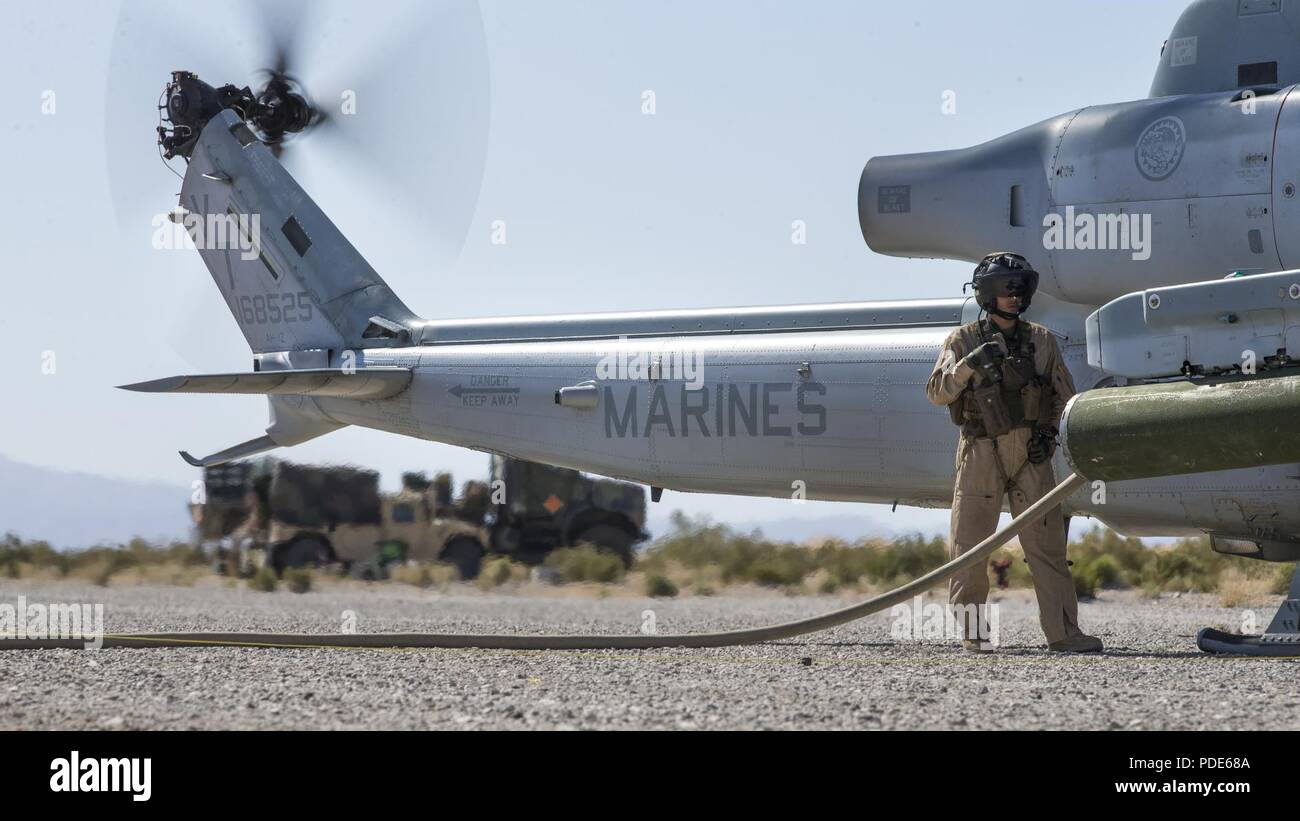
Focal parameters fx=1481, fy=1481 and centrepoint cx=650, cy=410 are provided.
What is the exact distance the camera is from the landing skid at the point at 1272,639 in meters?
6.74

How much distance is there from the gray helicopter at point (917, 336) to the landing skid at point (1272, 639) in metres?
0.05

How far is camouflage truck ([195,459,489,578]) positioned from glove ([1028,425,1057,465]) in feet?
30.3

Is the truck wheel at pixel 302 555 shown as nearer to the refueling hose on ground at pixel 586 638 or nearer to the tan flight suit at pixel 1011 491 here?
the refueling hose on ground at pixel 586 638

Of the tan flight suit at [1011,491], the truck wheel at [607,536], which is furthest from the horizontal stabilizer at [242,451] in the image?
the tan flight suit at [1011,491]

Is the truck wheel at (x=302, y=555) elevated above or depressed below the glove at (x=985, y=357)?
below

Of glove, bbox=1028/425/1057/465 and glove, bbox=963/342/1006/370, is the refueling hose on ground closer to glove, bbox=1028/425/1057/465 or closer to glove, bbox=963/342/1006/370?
glove, bbox=1028/425/1057/465

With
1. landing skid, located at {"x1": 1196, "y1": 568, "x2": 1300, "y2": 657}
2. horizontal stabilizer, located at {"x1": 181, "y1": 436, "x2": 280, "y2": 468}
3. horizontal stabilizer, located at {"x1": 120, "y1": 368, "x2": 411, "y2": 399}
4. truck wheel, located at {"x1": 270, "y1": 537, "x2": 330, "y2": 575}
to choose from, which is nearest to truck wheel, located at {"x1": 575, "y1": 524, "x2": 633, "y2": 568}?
truck wheel, located at {"x1": 270, "y1": 537, "x2": 330, "y2": 575}

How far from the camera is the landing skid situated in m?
6.74

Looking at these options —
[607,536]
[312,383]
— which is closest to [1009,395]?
[312,383]

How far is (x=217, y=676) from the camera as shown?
18.3ft

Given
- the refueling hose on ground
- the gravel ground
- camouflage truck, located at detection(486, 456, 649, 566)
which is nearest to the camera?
the gravel ground
